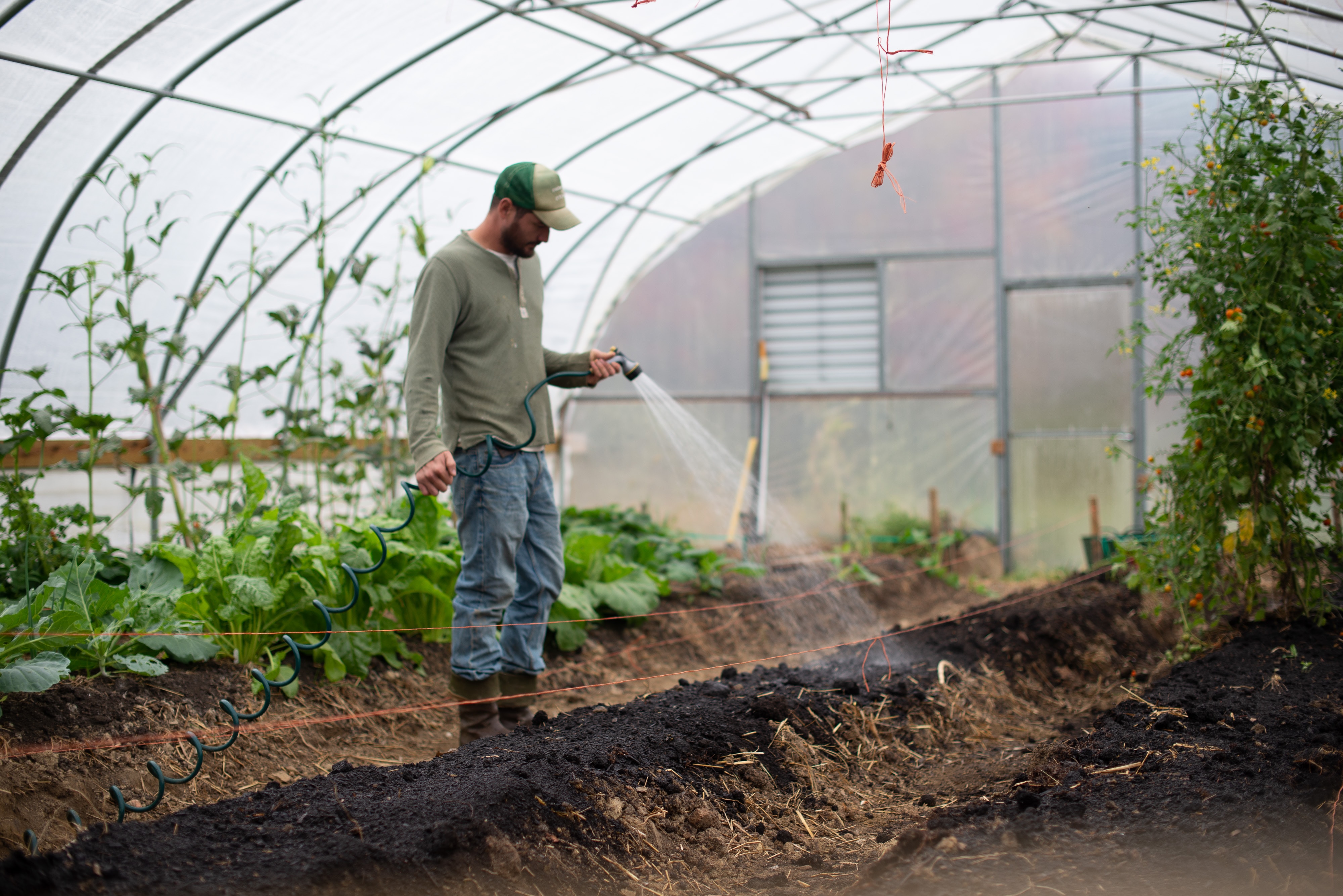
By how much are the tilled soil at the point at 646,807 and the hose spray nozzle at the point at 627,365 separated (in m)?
1.02

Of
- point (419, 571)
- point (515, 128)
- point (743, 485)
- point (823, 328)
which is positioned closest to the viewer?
point (419, 571)

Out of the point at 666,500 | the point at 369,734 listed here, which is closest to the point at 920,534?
the point at 666,500

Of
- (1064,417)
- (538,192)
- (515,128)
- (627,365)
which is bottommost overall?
(1064,417)

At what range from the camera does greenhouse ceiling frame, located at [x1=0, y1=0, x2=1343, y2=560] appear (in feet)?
12.8

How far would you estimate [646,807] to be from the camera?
2.26 m

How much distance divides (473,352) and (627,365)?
0.48 m

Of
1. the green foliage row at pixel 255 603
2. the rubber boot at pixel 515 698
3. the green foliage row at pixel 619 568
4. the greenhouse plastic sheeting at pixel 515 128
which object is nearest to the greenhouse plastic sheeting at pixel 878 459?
the greenhouse plastic sheeting at pixel 515 128

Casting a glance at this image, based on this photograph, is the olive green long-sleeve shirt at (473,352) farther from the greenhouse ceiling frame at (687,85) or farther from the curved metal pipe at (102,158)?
the curved metal pipe at (102,158)

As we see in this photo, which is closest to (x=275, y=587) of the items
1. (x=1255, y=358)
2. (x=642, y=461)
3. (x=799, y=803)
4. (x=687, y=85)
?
(x=799, y=803)

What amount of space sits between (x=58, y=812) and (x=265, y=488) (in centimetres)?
136

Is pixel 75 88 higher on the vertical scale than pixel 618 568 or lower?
higher

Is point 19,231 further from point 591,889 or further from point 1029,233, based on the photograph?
point 1029,233

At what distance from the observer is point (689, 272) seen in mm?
8258

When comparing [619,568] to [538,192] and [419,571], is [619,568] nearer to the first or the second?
[419,571]
